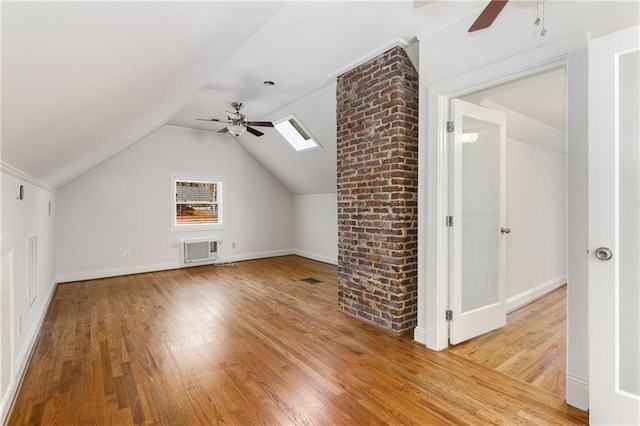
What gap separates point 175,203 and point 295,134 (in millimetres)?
2751

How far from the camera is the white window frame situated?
6.10m

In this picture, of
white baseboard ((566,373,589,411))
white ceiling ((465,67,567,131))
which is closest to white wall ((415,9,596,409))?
white baseboard ((566,373,589,411))

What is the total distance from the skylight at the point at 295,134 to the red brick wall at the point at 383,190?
2.13 m

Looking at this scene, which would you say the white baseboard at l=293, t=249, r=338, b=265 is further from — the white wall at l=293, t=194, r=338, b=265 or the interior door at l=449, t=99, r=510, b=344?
the interior door at l=449, t=99, r=510, b=344

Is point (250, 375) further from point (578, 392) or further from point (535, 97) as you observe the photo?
point (535, 97)

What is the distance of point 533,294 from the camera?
3.88 meters

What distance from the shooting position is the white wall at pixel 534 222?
362 cm

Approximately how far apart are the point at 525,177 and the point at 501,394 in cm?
279

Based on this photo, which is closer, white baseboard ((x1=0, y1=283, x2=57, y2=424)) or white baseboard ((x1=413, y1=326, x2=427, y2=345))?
white baseboard ((x1=0, y1=283, x2=57, y2=424))

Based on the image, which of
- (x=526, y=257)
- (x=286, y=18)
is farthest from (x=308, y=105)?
(x=526, y=257)

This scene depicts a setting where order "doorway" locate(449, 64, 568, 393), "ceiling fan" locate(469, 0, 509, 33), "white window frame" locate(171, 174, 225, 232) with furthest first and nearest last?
1. "white window frame" locate(171, 174, 225, 232)
2. "doorway" locate(449, 64, 568, 393)
3. "ceiling fan" locate(469, 0, 509, 33)

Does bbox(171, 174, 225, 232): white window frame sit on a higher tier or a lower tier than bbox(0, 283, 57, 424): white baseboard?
higher

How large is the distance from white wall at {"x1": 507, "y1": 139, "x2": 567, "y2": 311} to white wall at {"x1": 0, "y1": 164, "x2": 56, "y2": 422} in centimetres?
434

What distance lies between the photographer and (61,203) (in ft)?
16.5
